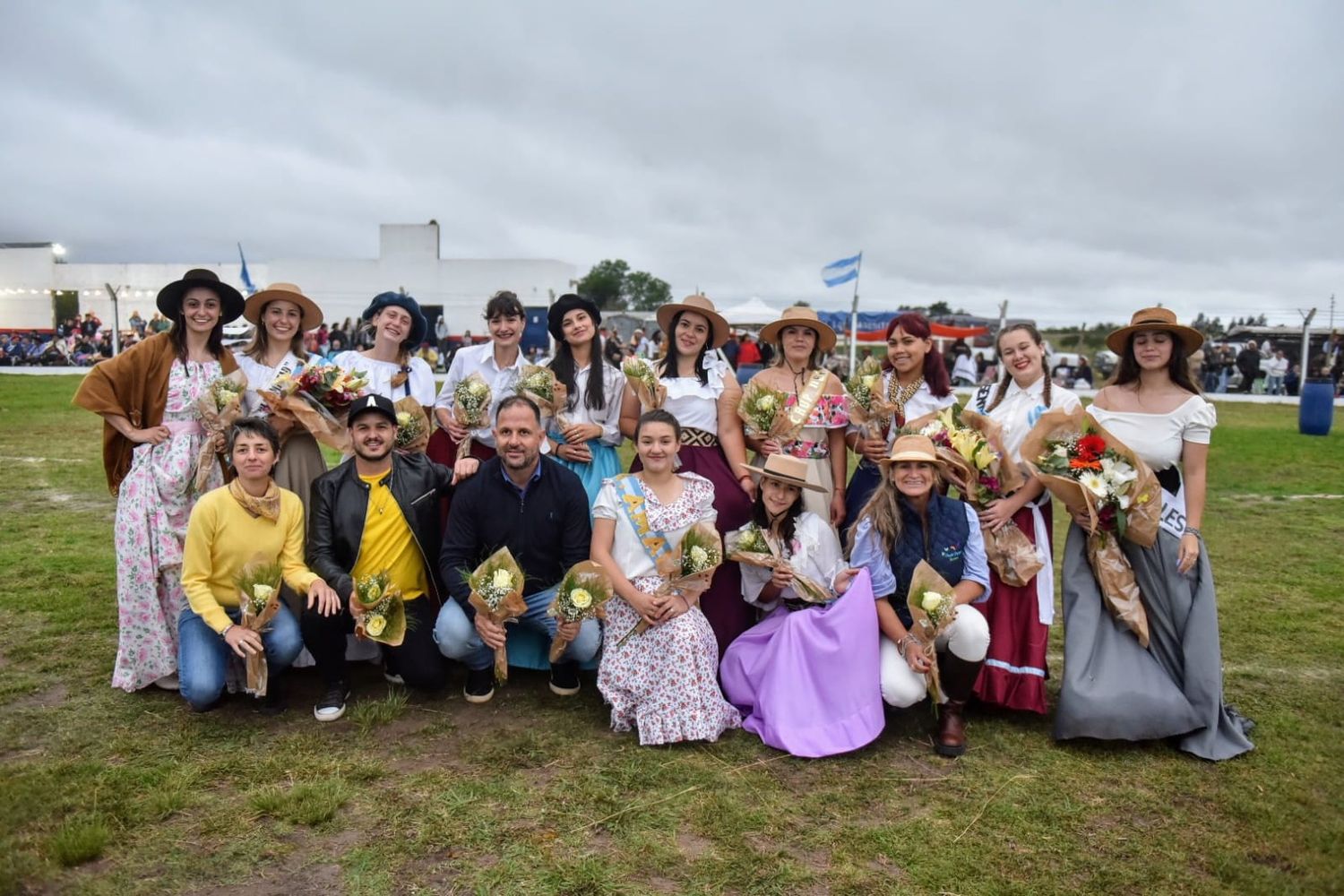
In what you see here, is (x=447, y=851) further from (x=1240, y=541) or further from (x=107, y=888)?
(x=1240, y=541)

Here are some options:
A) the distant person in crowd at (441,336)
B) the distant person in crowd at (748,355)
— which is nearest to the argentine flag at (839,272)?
the distant person in crowd at (748,355)

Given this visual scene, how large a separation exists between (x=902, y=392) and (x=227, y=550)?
3.60 m

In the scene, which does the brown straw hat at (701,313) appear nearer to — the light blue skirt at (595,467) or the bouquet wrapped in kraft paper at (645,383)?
the bouquet wrapped in kraft paper at (645,383)

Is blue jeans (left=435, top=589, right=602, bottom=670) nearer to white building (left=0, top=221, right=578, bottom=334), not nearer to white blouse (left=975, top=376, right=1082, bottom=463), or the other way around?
white blouse (left=975, top=376, right=1082, bottom=463)

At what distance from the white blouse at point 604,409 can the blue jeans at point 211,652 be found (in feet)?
5.72

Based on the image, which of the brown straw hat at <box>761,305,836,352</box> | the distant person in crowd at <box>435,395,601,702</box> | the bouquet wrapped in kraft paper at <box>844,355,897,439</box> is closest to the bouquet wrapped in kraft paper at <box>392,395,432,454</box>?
the distant person in crowd at <box>435,395,601,702</box>

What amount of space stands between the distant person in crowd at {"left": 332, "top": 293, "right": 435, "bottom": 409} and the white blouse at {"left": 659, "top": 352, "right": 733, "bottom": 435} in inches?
56.7

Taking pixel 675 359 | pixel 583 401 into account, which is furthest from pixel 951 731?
pixel 583 401

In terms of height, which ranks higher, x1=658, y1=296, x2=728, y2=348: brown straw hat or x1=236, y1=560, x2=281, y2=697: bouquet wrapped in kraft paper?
x1=658, y1=296, x2=728, y2=348: brown straw hat

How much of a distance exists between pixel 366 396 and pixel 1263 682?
510 centimetres

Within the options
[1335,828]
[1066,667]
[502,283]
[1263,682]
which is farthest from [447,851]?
[502,283]

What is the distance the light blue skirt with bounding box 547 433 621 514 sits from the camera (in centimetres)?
525

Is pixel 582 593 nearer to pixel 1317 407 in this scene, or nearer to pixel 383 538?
pixel 383 538

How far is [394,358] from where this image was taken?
17.7 ft
